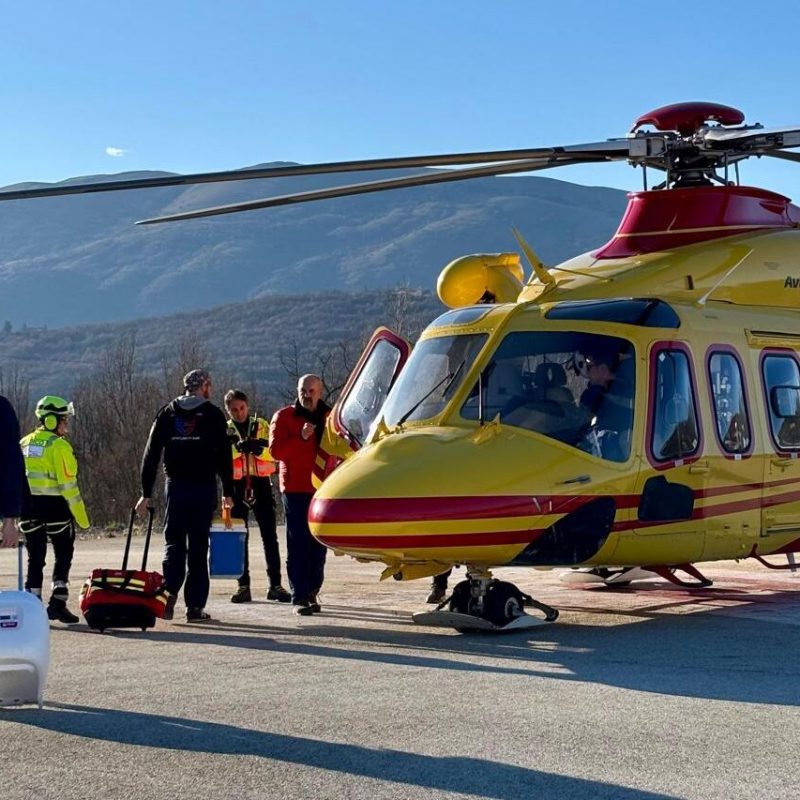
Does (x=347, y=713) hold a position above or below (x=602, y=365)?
below

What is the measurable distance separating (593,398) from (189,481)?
3.31 meters

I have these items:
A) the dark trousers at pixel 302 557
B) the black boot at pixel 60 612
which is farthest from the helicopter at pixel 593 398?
the black boot at pixel 60 612

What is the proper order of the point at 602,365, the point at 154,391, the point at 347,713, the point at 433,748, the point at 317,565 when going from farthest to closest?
1. the point at 154,391
2. the point at 317,565
3. the point at 602,365
4. the point at 347,713
5. the point at 433,748

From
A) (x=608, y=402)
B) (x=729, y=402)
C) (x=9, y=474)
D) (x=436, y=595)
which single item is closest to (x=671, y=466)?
(x=608, y=402)

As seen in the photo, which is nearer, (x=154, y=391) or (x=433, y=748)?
(x=433, y=748)

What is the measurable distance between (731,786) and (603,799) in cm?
56

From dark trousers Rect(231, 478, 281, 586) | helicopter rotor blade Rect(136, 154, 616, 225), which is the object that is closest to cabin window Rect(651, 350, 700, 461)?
helicopter rotor blade Rect(136, 154, 616, 225)

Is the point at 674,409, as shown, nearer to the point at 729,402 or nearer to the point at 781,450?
the point at 729,402

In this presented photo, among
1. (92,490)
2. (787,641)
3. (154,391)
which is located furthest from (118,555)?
(154,391)

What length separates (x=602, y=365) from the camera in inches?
399

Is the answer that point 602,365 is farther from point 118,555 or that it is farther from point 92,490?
point 92,490

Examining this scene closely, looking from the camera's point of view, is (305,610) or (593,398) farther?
(305,610)

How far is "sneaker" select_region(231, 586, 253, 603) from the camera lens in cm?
1241

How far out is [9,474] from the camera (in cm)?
726
